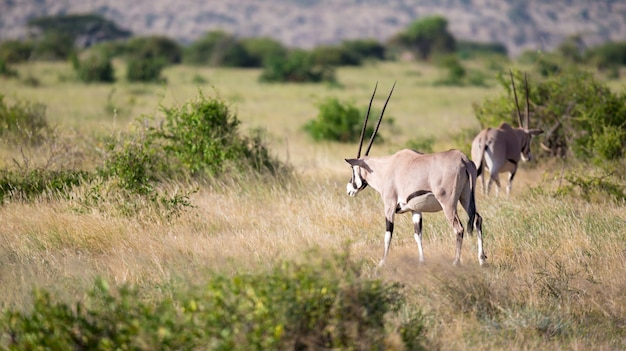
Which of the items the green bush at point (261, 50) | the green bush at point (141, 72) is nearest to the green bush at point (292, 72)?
the green bush at point (141, 72)

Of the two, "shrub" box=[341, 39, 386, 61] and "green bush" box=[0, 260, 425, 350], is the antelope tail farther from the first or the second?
"shrub" box=[341, 39, 386, 61]

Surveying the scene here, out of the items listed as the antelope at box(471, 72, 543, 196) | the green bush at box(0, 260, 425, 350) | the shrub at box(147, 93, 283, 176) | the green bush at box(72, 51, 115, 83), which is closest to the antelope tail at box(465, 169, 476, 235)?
the green bush at box(0, 260, 425, 350)

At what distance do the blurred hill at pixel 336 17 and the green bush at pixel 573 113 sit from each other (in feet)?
455

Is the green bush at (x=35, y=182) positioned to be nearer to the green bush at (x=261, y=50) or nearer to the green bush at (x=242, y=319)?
the green bush at (x=242, y=319)

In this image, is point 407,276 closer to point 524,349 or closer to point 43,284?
point 524,349

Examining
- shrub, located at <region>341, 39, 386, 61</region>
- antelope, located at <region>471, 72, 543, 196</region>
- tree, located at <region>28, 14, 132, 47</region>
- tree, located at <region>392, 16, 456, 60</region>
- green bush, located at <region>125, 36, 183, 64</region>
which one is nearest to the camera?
antelope, located at <region>471, 72, 543, 196</region>

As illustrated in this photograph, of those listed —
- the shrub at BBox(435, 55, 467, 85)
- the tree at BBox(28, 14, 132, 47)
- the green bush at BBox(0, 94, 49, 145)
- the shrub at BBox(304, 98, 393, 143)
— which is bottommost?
the shrub at BBox(435, 55, 467, 85)

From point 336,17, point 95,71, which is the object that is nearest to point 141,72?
point 95,71

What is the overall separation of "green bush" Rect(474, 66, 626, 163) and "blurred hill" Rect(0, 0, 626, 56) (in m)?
→ 139

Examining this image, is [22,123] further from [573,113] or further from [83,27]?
[83,27]

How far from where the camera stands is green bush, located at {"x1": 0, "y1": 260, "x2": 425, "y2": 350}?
14.8 feet

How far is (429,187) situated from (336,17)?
6917 inches

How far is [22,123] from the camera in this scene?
14227 millimetres

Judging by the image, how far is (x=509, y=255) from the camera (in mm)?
7586
